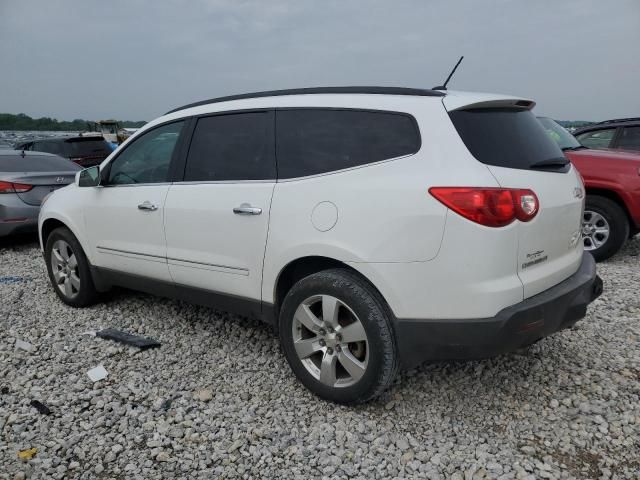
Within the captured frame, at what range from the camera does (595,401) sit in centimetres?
283

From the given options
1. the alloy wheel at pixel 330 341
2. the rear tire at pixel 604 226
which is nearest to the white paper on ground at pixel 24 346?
the alloy wheel at pixel 330 341

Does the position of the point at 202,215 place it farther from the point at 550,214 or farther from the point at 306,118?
the point at 550,214

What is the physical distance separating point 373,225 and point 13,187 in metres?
6.06

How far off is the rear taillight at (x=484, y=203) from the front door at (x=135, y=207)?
2064 mm

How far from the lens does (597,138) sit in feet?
23.7

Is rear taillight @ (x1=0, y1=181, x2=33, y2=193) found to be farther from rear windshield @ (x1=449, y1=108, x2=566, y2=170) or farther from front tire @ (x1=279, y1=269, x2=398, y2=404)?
rear windshield @ (x1=449, y1=108, x2=566, y2=170)

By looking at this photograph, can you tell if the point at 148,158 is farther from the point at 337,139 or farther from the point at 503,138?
the point at 503,138

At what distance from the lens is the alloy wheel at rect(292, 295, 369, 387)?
8.69 ft

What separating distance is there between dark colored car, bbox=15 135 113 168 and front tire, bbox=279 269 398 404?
10677 millimetres

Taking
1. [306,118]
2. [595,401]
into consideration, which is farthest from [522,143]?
[595,401]

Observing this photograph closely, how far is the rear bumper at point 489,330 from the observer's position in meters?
2.30

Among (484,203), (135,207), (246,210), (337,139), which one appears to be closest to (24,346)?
(135,207)

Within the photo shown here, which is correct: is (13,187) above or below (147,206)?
below

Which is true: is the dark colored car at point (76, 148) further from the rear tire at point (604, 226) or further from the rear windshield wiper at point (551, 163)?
the rear windshield wiper at point (551, 163)
